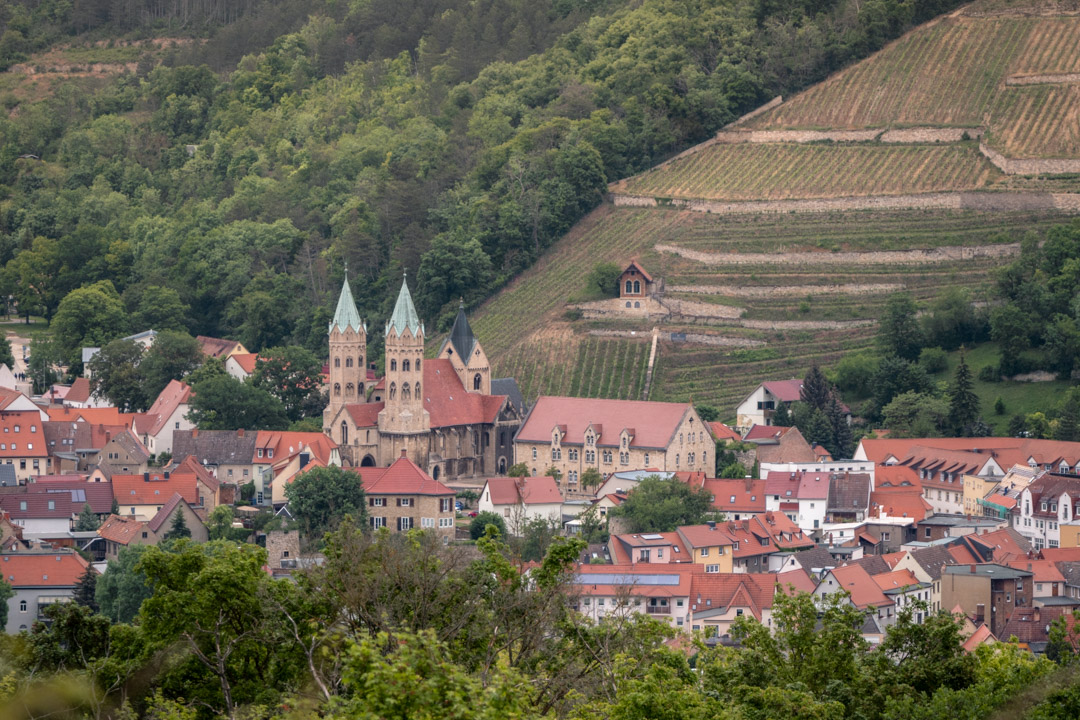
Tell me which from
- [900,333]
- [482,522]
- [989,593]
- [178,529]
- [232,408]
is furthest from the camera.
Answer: [232,408]

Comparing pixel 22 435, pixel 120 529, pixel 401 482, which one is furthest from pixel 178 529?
pixel 22 435

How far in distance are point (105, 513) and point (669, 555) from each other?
23527 millimetres

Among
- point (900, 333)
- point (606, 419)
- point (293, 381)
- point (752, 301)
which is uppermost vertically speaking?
point (752, 301)

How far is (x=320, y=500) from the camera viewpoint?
251ft

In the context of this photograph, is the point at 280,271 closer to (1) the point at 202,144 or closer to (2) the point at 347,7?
(1) the point at 202,144

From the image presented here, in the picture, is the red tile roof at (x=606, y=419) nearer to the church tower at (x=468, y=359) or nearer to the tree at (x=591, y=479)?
the tree at (x=591, y=479)

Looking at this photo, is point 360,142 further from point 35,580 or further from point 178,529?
point 35,580

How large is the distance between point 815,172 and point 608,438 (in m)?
24.8

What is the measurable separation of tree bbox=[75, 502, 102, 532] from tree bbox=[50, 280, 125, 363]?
35.8m

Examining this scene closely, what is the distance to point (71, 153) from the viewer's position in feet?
508

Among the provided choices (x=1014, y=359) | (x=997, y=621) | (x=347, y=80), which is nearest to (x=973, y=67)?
(x=1014, y=359)

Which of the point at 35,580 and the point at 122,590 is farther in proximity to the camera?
the point at 35,580

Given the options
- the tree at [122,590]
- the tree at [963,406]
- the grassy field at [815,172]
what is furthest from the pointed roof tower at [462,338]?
the tree at [122,590]

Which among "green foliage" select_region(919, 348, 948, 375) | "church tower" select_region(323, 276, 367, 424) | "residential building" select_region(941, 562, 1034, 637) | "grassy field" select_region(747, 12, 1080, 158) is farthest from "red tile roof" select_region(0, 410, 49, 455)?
"grassy field" select_region(747, 12, 1080, 158)
